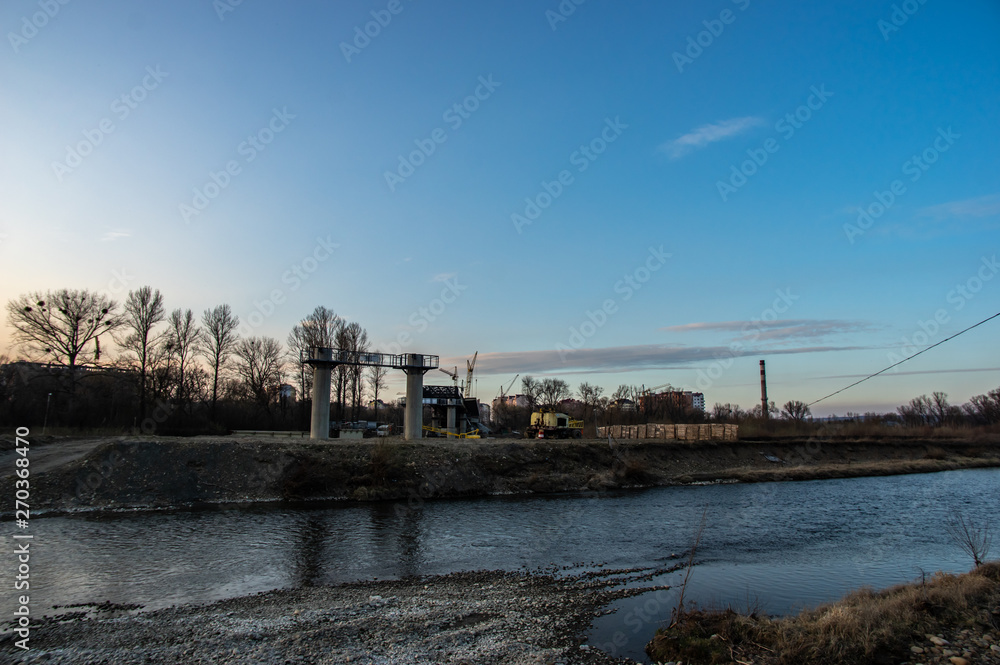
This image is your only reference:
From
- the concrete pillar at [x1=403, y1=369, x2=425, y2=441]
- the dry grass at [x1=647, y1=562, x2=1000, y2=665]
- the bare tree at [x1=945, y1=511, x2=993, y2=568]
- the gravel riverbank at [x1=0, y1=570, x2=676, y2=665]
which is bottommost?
the bare tree at [x1=945, y1=511, x2=993, y2=568]

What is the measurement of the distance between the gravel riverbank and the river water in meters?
1.09

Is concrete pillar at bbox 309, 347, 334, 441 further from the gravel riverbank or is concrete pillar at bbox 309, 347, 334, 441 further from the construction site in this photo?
the gravel riverbank

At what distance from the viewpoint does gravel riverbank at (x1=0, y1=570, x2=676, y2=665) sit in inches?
432

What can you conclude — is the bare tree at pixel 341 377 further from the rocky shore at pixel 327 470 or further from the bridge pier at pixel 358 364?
the rocky shore at pixel 327 470

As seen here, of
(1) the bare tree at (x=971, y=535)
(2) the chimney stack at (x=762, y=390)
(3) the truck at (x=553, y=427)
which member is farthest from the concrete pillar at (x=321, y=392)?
(2) the chimney stack at (x=762, y=390)

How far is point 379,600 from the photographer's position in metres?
14.6

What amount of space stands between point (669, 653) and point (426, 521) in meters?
18.1

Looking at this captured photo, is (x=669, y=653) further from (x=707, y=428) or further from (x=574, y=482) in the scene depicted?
(x=707, y=428)

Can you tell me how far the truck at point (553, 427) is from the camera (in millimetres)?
63406

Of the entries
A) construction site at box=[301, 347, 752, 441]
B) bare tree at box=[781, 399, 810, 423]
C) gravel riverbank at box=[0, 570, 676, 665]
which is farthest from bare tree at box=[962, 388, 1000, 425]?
gravel riverbank at box=[0, 570, 676, 665]

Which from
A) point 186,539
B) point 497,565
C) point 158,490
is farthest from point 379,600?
point 158,490

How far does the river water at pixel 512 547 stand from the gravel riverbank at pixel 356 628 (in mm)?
1090

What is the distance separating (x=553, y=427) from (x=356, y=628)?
52.4 m

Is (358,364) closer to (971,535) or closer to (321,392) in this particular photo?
(321,392)
